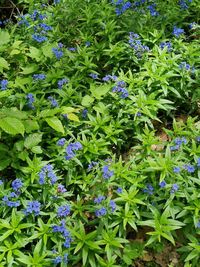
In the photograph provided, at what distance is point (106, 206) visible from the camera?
4.02 metres

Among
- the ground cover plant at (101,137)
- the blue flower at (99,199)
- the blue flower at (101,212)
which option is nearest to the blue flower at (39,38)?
the ground cover plant at (101,137)

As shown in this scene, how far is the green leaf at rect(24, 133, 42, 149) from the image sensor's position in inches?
176

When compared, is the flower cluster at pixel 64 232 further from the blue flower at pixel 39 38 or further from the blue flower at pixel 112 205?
the blue flower at pixel 39 38

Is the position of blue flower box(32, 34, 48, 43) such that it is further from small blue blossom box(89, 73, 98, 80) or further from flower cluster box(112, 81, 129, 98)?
flower cluster box(112, 81, 129, 98)

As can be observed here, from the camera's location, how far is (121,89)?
4.88 m

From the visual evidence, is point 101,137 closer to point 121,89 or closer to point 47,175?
point 121,89

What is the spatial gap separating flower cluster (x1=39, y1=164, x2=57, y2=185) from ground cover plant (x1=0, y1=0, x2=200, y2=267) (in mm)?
11

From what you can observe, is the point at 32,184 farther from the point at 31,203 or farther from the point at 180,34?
the point at 180,34

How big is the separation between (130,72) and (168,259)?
2136 millimetres

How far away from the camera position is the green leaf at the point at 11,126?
406cm

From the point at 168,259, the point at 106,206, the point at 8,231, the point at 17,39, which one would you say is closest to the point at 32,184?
the point at 8,231

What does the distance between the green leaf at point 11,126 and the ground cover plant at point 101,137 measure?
12 mm

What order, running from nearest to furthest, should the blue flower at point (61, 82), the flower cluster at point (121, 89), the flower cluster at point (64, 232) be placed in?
the flower cluster at point (64, 232) < the flower cluster at point (121, 89) < the blue flower at point (61, 82)

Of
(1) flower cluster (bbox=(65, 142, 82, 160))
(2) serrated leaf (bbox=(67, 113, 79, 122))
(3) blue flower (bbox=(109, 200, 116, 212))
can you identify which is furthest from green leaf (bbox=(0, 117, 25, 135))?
(3) blue flower (bbox=(109, 200, 116, 212))
